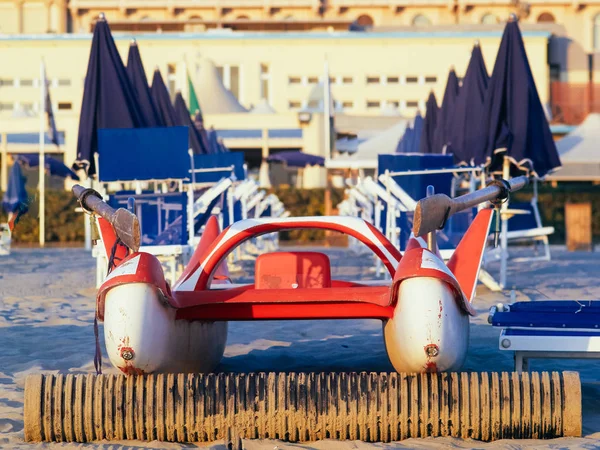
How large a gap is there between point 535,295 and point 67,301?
4277 mm

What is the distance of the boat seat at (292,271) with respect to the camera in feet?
17.6

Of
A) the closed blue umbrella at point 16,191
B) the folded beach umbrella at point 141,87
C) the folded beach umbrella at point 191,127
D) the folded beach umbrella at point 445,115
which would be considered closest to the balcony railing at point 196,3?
the closed blue umbrella at point 16,191

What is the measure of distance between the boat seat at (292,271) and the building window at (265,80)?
129 feet

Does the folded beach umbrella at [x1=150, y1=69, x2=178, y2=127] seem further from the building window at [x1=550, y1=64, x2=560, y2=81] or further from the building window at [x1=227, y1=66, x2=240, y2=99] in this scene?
the building window at [x1=550, y1=64, x2=560, y2=81]

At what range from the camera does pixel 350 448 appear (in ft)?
14.2

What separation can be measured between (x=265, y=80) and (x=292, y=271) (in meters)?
40.1

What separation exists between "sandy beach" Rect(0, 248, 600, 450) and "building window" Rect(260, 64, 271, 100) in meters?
33.1

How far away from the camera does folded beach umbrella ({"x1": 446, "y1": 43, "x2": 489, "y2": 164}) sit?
48.2 feet

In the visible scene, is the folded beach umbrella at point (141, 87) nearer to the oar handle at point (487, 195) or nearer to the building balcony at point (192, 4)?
the oar handle at point (487, 195)

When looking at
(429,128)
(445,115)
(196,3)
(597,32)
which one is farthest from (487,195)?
(196,3)

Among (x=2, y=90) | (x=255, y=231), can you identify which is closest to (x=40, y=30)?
(x=2, y=90)

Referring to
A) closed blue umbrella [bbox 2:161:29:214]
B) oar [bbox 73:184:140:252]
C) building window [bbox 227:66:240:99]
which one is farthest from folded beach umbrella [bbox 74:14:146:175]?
building window [bbox 227:66:240:99]

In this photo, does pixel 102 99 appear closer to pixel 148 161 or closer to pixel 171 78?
pixel 148 161

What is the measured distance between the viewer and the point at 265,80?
1769 inches
